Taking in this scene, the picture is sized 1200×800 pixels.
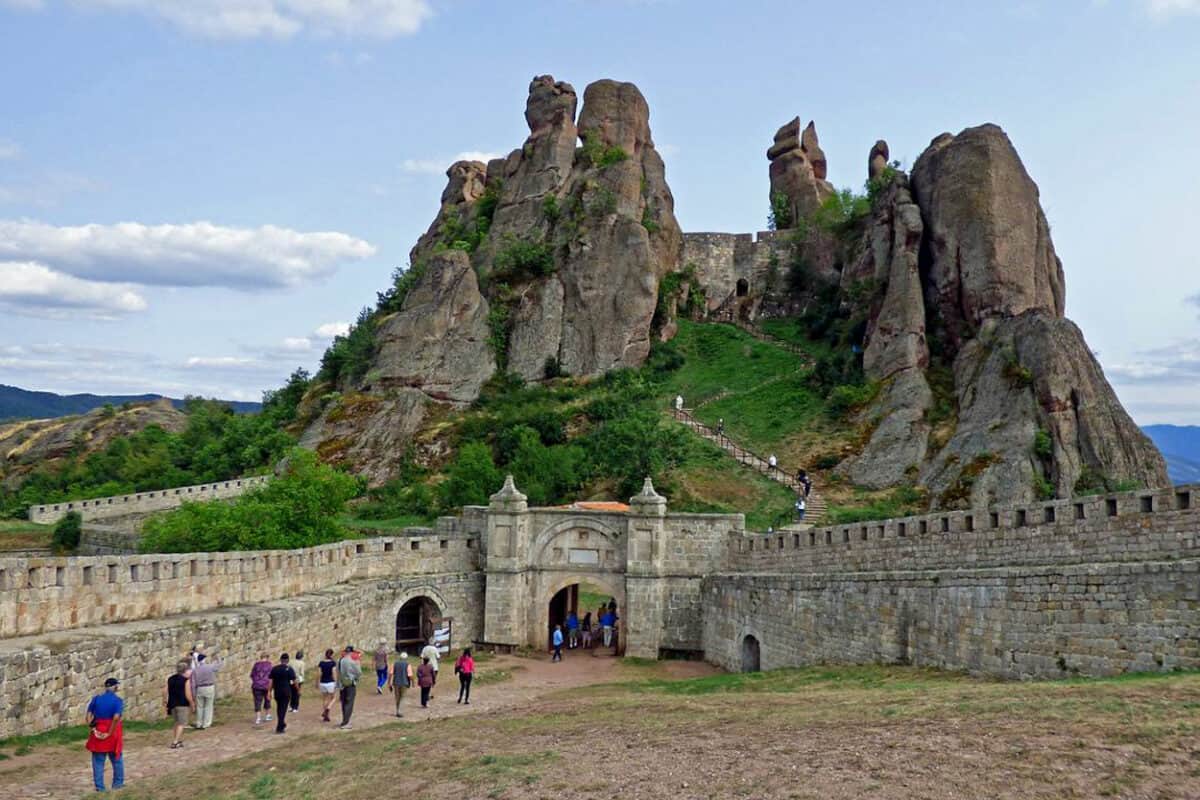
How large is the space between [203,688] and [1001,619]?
41.2 feet

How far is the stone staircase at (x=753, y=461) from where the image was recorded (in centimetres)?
3869

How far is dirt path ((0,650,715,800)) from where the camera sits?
12531mm

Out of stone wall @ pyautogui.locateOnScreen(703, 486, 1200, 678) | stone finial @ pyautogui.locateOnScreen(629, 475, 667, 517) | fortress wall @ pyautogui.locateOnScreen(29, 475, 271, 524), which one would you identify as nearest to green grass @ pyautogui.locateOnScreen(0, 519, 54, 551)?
fortress wall @ pyautogui.locateOnScreen(29, 475, 271, 524)

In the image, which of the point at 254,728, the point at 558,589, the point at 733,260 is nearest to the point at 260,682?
the point at 254,728

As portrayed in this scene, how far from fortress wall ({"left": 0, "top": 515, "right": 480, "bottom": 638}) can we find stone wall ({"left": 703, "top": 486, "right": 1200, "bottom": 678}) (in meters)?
10.4

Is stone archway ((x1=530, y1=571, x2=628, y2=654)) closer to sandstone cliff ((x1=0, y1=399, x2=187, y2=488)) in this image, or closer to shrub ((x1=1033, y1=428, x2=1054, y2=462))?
shrub ((x1=1033, y1=428, x2=1054, y2=462))

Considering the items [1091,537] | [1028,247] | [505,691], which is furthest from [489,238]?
[1091,537]

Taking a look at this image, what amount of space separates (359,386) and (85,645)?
3887 centimetres

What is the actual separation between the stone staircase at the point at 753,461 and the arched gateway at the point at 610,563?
281 inches

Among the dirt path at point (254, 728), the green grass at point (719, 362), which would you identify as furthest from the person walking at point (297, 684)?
the green grass at point (719, 362)

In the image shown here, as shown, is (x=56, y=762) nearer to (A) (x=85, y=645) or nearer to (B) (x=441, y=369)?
(A) (x=85, y=645)

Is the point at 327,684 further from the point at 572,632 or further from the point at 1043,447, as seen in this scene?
the point at 1043,447

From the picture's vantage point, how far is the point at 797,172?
70750 millimetres

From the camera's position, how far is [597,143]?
62.4m
